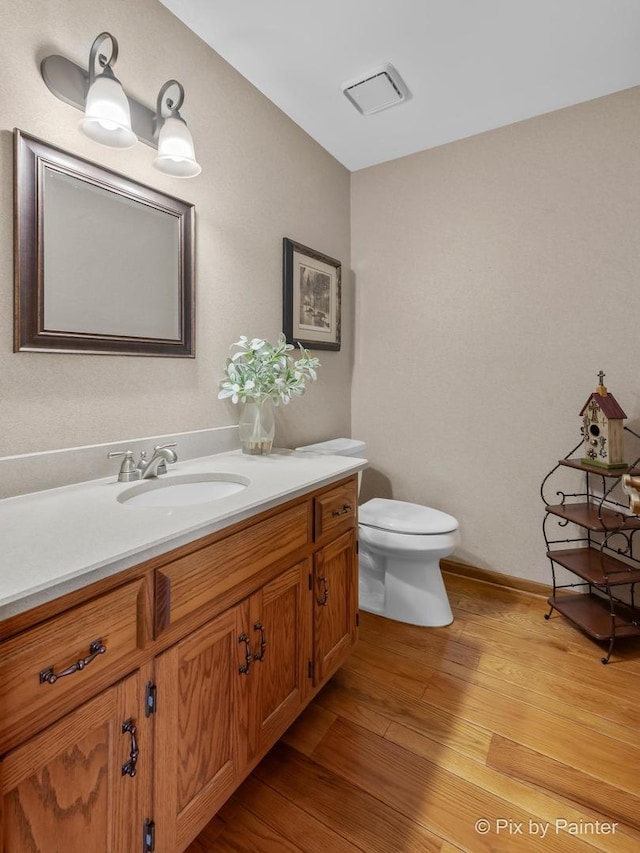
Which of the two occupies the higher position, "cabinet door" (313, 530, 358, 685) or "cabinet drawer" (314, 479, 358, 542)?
"cabinet drawer" (314, 479, 358, 542)

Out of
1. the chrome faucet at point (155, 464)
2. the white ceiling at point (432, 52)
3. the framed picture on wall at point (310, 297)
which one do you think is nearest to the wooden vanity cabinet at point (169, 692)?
the chrome faucet at point (155, 464)

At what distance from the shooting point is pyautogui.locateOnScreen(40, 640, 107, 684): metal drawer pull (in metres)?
0.65

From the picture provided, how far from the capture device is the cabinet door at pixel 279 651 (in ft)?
3.62

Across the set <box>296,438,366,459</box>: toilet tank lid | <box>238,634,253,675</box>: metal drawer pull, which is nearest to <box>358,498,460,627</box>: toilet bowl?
<box>296,438,366,459</box>: toilet tank lid

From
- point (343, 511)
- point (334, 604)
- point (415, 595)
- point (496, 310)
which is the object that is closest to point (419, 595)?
point (415, 595)

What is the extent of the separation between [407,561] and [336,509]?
2.35 feet

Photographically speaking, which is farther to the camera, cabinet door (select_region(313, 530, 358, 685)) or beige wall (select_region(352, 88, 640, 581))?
beige wall (select_region(352, 88, 640, 581))

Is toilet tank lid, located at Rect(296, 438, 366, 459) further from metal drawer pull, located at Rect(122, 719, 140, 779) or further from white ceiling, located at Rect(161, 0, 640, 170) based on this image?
white ceiling, located at Rect(161, 0, 640, 170)

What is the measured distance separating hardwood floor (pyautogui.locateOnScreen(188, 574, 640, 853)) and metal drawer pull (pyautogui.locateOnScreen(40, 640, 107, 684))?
0.73 meters

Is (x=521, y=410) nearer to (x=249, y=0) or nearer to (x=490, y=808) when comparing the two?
(x=490, y=808)

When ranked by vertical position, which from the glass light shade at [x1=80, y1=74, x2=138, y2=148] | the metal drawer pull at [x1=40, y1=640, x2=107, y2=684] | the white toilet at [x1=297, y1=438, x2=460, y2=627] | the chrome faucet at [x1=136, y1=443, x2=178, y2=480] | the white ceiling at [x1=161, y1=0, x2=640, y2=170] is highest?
the white ceiling at [x1=161, y1=0, x2=640, y2=170]

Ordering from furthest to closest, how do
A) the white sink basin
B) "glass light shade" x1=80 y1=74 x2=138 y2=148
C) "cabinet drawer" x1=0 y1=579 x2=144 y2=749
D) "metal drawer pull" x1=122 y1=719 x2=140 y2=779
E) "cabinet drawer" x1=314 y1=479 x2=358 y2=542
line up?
1. "cabinet drawer" x1=314 y1=479 x2=358 y2=542
2. the white sink basin
3. "glass light shade" x1=80 y1=74 x2=138 y2=148
4. "metal drawer pull" x1=122 y1=719 x2=140 y2=779
5. "cabinet drawer" x1=0 y1=579 x2=144 y2=749

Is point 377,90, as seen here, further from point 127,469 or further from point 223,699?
point 223,699

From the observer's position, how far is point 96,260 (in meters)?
1.29
